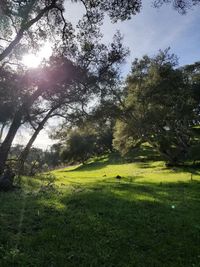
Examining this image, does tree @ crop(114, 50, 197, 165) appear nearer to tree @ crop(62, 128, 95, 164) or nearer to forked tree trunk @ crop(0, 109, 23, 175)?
forked tree trunk @ crop(0, 109, 23, 175)

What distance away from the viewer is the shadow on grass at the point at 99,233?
33.1 ft

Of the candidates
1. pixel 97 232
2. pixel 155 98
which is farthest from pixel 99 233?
pixel 155 98

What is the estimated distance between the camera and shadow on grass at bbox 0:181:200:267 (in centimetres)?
1010

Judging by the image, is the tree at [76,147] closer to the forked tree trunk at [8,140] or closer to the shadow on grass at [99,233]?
the forked tree trunk at [8,140]

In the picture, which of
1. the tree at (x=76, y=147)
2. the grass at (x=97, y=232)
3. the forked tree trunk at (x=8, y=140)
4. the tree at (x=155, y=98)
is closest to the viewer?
the grass at (x=97, y=232)

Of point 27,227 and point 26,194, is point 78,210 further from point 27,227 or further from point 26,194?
point 26,194

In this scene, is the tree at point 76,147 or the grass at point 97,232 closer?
the grass at point 97,232

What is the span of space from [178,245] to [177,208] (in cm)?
564

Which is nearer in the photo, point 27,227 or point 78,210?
point 27,227

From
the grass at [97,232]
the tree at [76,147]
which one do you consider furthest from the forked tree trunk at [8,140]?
the tree at [76,147]

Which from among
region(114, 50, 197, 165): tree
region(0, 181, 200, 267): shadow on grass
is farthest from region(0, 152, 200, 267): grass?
region(114, 50, 197, 165): tree

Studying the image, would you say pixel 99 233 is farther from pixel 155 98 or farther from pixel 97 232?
pixel 155 98

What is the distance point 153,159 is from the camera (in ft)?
215

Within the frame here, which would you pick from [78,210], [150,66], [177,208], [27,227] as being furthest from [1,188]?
[150,66]
